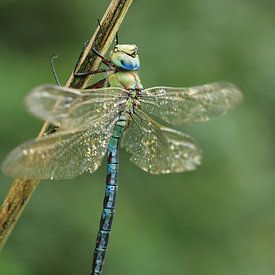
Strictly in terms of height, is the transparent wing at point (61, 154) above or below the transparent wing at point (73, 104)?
below

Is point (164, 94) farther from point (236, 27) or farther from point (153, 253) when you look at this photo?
point (236, 27)

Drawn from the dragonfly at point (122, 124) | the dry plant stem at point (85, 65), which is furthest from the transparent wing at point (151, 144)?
the dry plant stem at point (85, 65)

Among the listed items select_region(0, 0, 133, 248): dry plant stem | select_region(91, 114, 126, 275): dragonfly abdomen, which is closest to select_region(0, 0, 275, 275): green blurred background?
select_region(91, 114, 126, 275): dragonfly abdomen

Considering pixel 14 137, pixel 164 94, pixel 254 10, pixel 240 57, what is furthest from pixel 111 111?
pixel 254 10

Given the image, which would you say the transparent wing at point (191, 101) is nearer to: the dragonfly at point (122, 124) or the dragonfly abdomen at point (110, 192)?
the dragonfly at point (122, 124)

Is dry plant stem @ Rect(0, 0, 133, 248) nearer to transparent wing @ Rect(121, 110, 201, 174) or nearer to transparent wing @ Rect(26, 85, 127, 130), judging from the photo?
transparent wing @ Rect(26, 85, 127, 130)

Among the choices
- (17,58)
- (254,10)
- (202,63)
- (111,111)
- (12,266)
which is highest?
(254,10)
